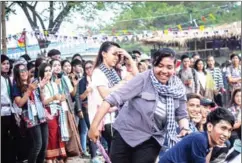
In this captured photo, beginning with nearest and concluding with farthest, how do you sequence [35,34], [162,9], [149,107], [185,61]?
[149,107] < [185,61] < [35,34] < [162,9]

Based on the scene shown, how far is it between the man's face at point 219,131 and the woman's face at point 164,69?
1.33 ft

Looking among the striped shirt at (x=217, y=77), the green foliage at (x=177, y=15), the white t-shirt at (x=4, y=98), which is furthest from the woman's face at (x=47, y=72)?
the green foliage at (x=177, y=15)

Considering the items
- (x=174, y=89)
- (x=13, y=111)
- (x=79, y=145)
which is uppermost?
(x=174, y=89)

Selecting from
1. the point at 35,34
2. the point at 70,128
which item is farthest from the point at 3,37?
the point at 35,34

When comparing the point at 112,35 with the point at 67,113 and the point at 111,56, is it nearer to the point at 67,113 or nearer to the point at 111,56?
the point at 67,113

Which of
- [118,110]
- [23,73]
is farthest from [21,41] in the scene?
[118,110]

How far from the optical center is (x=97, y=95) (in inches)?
185

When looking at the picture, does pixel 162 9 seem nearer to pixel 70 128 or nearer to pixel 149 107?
pixel 70 128

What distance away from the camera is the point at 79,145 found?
6348 mm

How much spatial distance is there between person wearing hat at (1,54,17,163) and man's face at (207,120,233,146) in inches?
99.0

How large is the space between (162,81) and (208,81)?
493cm

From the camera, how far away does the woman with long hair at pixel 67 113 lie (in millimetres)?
5957

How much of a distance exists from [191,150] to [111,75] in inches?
60.1

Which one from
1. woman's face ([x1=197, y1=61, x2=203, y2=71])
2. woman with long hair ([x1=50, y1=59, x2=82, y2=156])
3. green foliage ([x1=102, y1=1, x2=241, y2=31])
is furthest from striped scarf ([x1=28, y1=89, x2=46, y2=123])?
green foliage ([x1=102, y1=1, x2=241, y2=31])
